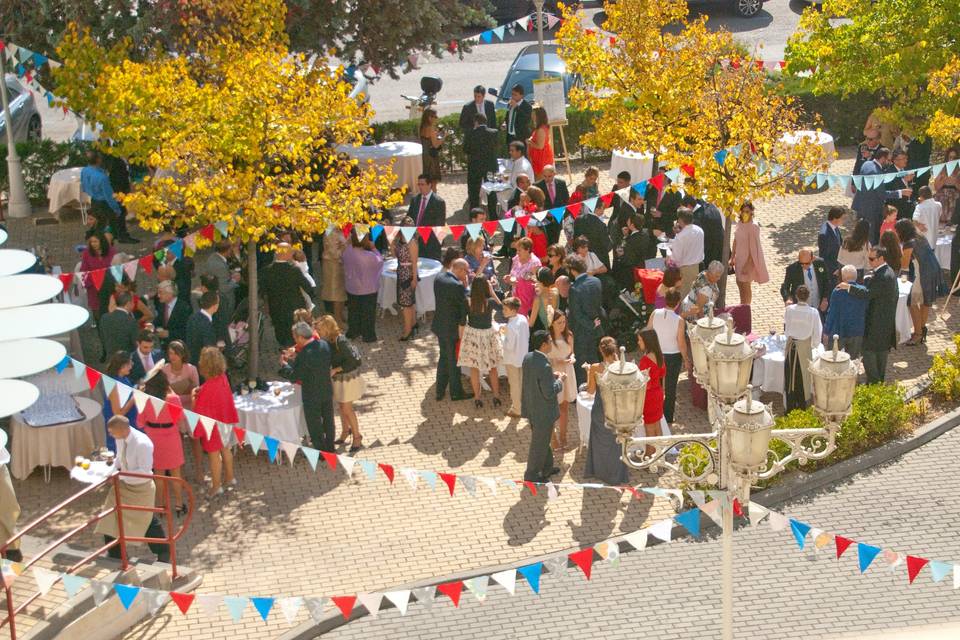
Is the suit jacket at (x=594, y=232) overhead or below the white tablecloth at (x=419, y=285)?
overhead

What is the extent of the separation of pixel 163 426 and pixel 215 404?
0.73 m

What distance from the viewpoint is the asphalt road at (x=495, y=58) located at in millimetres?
29312

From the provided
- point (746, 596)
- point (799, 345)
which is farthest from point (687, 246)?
point (746, 596)

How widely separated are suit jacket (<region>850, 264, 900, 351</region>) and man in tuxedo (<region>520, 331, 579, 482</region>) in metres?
3.75

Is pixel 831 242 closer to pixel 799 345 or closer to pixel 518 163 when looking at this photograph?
pixel 799 345

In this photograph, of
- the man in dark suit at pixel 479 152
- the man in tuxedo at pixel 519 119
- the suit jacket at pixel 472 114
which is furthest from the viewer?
the man in tuxedo at pixel 519 119

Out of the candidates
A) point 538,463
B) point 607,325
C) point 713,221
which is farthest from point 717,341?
point 713,221

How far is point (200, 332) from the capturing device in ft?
52.2

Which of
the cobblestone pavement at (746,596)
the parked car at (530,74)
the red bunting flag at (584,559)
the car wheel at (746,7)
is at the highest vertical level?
the car wheel at (746,7)

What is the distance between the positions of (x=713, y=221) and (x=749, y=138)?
Answer: 1.40m

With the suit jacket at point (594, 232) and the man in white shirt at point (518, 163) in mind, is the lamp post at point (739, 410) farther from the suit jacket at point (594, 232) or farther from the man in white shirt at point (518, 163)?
the man in white shirt at point (518, 163)

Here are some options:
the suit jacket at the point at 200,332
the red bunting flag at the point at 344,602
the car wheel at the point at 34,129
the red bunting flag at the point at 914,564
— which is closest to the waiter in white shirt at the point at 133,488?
the suit jacket at the point at 200,332

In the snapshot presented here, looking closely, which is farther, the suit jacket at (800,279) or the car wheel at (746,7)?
the car wheel at (746,7)

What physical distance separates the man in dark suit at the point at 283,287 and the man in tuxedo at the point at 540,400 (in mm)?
3441
